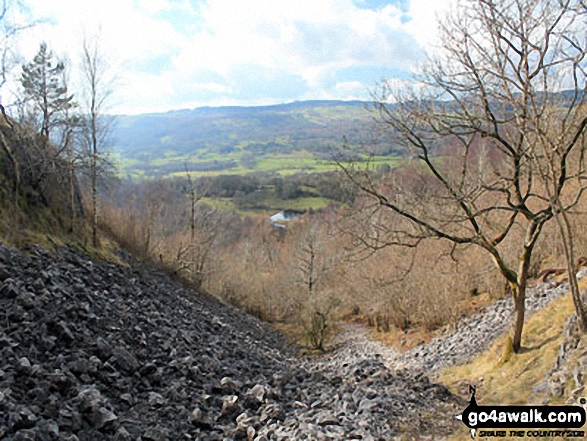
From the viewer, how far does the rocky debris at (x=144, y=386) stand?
5.05 meters

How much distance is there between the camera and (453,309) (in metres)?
16.0

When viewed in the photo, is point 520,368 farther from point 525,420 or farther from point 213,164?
point 213,164

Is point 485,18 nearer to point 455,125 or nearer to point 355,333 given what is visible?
point 455,125

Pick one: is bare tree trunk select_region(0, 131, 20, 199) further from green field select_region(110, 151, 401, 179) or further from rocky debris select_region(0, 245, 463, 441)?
green field select_region(110, 151, 401, 179)

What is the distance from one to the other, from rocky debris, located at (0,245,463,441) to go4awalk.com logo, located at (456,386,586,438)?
38 cm

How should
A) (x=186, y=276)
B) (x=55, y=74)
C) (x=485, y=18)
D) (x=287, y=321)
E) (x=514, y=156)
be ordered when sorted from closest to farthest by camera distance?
1. (x=485, y=18)
2. (x=514, y=156)
3. (x=55, y=74)
4. (x=186, y=276)
5. (x=287, y=321)

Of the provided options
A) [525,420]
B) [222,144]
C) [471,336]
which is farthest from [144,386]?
[222,144]

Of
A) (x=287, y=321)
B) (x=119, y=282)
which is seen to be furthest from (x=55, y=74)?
(x=287, y=321)

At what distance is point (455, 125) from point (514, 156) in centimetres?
117

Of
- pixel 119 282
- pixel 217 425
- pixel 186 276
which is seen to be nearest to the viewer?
pixel 217 425

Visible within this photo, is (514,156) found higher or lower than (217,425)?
higher

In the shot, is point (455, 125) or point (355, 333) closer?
point (455, 125)

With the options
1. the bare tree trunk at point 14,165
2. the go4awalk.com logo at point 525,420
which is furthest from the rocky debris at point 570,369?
the bare tree trunk at point 14,165

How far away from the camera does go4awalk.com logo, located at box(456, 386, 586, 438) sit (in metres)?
4.92
